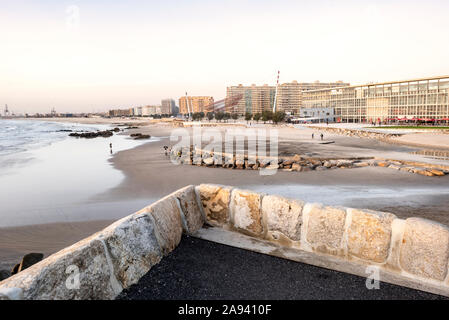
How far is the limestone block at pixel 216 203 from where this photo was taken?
5.22m

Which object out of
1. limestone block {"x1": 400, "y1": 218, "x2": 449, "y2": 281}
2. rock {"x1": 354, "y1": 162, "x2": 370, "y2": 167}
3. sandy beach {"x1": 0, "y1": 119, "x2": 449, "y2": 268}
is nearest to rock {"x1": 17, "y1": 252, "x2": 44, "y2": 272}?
sandy beach {"x1": 0, "y1": 119, "x2": 449, "y2": 268}

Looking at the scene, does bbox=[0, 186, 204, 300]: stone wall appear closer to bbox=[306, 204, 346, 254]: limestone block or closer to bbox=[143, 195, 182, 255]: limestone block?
bbox=[143, 195, 182, 255]: limestone block

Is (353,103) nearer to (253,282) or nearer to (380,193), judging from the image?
(380,193)

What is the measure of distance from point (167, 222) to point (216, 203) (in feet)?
3.79

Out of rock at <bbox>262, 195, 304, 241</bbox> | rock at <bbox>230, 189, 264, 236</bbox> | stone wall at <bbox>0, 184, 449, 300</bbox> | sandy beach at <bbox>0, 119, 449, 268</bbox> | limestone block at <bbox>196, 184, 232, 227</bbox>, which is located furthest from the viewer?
sandy beach at <bbox>0, 119, 449, 268</bbox>

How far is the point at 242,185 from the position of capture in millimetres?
18609

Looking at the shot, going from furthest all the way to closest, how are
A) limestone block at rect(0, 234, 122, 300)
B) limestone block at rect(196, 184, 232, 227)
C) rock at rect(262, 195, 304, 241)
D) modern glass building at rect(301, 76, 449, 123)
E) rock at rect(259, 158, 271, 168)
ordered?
→ modern glass building at rect(301, 76, 449, 123) → rock at rect(259, 158, 271, 168) → limestone block at rect(196, 184, 232, 227) → rock at rect(262, 195, 304, 241) → limestone block at rect(0, 234, 122, 300)

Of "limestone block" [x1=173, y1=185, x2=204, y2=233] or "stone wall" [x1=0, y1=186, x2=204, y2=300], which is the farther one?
"limestone block" [x1=173, y1=185, x2=204, y2=233]

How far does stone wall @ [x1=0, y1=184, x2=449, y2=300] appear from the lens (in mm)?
2908

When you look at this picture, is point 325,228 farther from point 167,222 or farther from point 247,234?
point 167,222

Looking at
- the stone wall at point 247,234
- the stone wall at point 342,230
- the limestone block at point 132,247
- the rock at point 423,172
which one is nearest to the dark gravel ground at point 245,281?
the limestone block at point 132,247

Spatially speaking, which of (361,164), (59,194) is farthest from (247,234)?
(361,164)
